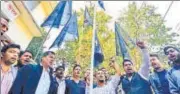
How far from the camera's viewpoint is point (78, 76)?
4434mm

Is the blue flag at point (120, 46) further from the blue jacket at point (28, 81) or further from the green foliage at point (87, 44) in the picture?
the blue jacket at point (28, 81)

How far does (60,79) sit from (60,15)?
0.80m

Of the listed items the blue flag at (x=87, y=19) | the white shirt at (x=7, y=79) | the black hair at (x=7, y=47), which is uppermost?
the blue flag at (x=87, y=19)

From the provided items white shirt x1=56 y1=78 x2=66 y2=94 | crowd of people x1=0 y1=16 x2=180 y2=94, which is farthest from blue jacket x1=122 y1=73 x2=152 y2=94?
white shirt x1=56 y1=78 x2=66 y2=94

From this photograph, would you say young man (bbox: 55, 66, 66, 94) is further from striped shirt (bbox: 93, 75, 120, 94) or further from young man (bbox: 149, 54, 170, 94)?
young man (bbox: 149, 54, 170, 94)

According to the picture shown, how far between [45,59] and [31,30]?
1.44 feet

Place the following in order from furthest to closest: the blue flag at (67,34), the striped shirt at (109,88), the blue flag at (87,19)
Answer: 1. the blue flag at (87,19)
2. the blue flag at (67,34)
3. the striped shirt at (109,88)

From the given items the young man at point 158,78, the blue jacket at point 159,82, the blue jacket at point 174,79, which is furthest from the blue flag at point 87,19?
the blue jacket at point 174,79

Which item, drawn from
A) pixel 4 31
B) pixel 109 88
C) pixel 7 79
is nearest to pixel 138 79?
pixel 109 88

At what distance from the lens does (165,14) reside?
4.67 meters

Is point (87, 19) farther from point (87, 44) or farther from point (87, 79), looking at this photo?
point (87, 79)

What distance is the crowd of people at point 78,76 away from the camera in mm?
4250

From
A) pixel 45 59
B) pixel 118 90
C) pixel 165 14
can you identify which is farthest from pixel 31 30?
pixel 165 14

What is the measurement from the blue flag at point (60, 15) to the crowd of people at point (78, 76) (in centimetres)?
40
